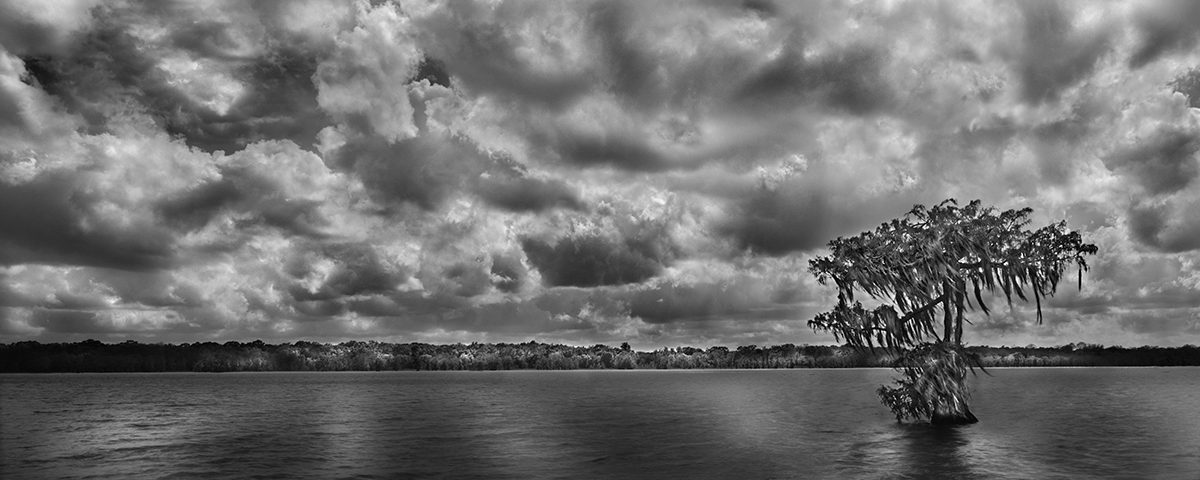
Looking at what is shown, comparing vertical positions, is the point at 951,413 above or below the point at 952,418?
above

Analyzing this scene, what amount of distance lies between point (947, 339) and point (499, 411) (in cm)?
4697

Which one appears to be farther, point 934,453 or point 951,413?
point 951,413

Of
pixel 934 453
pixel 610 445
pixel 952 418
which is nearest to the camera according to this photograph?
pixel 934 453

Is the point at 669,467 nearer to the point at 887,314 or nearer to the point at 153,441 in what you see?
the point at 887,314

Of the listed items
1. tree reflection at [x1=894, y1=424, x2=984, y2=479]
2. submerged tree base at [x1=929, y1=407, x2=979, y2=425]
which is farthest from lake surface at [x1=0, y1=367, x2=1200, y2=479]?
submerged tree base at [x1=929, y1=407, x2=979, y2=425]

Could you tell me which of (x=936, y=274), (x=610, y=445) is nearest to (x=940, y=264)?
(x=936, y=274)

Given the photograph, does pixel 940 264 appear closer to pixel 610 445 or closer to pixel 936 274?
pixel 936 274

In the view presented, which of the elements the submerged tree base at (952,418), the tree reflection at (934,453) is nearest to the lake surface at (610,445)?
the tree reflection at (934,453)

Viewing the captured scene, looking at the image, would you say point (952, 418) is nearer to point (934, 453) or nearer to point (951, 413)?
point (951, 413)

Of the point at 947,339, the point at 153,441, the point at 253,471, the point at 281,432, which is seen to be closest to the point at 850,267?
the point at 947,339

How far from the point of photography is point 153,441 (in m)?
46.6

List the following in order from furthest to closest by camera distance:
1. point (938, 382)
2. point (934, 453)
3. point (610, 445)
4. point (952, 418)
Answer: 1. point (610, 445)
2. point (952, 418)
3. point (938, 382)
4. point (934, 453)

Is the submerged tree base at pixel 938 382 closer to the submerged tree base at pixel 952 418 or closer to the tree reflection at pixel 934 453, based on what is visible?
the submerged tree base at pixel 952 418

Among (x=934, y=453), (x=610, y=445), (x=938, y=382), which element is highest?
(x=938, y=382)
